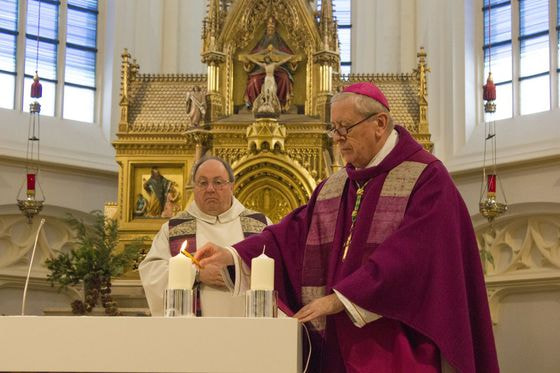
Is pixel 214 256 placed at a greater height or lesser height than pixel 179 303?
greater

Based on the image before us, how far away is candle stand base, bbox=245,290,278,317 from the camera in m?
3.40

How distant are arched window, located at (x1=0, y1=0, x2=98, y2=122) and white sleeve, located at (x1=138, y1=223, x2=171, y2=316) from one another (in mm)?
8823

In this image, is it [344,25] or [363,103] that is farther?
[344,25]

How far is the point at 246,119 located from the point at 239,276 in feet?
23.2

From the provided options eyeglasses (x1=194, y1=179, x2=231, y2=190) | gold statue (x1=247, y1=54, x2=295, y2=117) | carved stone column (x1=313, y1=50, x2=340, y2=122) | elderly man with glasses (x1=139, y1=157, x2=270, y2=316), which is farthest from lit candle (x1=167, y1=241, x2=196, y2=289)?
carved stone column (x1=313, y1=50, x2=340, y2=122)

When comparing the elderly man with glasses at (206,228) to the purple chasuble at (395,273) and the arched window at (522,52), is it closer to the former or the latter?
the purple chasuble at (395,273)

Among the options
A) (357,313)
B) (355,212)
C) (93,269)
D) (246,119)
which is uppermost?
(246,119)

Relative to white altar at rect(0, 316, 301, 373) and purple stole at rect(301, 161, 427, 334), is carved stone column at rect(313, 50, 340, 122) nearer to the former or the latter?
purple stole at rect(301, 161, 427, 334)

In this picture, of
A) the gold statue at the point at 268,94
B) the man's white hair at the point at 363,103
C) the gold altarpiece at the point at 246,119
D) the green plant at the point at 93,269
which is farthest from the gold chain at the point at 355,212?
the gold statue at the point at 268,94

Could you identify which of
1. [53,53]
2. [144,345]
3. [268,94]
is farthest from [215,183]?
[53,53]

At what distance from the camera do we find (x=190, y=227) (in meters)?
5.95

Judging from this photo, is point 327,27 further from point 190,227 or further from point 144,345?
point 144,345

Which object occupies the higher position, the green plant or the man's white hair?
the man's white hair

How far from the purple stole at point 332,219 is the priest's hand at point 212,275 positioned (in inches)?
14.7
